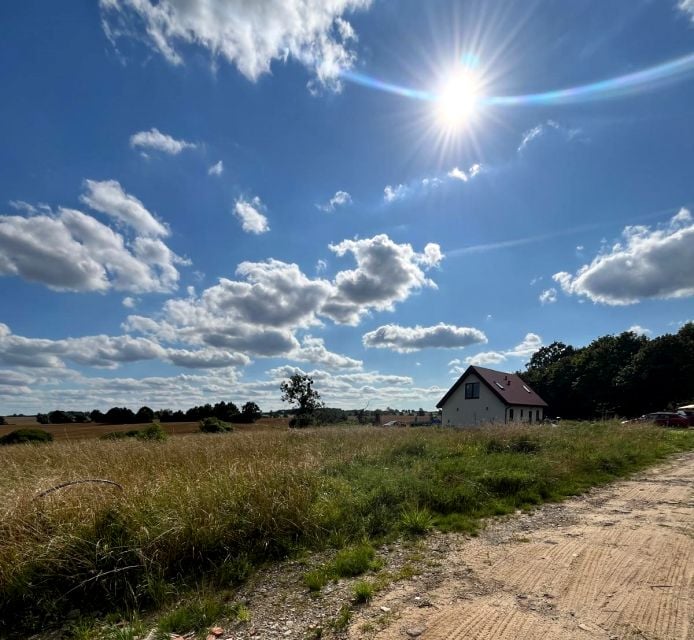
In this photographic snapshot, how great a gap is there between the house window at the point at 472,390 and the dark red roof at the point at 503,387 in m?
0.85

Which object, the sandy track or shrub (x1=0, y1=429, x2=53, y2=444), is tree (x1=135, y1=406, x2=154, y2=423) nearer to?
shrub (x1=0, y1=429, x2=53, y2=444)

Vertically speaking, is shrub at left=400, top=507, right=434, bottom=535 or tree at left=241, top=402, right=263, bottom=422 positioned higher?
tree at left=241, top=402, right=263, bottom=422

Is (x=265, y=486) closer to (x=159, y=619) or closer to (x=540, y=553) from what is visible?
(x=159, y=619)

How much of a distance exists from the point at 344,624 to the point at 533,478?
246 inches

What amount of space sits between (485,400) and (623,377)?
2466 centimetres

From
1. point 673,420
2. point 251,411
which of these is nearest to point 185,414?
point 251,411

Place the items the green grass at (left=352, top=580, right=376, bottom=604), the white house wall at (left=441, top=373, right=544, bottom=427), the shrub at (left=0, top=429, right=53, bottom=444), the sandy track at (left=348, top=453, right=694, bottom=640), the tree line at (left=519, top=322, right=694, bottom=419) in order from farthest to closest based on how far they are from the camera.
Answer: the tree line at (left=519, top=322, right=694, bottom=419), the white house wall at (left=441, top=373, right=544, bottom=427), the shrub at (left=0, top=429, right=53, bottom=444), the green grass at (left=352, top=580, right=376, bottom=604), the sandy track at (left=348, top=453, right=694, bottom=640)

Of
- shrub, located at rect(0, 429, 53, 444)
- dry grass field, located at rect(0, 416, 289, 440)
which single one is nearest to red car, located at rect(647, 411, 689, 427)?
dry grass field, located at rect(0, 416, 289, 440)

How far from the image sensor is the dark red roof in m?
37.0

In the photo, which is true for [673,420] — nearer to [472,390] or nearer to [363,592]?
[472,390]

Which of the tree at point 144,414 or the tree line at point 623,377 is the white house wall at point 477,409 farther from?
the tree at point 144,414

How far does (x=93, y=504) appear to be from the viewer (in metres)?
5.17

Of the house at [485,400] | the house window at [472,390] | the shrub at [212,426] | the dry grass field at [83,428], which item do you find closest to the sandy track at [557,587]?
the dry grass field at [83,428]

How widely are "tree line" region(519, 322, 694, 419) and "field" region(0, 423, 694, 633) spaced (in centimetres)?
4077
